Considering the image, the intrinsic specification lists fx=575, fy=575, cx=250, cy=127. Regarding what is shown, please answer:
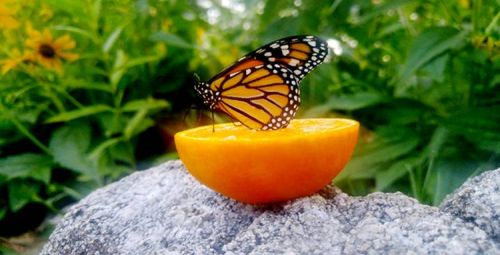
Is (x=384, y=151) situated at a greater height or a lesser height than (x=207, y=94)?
lesser

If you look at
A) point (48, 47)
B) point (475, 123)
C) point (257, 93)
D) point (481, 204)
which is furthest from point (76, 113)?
point (481, 204)

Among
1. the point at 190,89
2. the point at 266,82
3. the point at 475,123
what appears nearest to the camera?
the point at 266,82

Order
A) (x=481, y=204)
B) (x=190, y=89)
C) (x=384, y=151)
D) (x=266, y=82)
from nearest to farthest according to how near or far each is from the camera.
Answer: (x=481, y=204) → (x=266, y=82) → (x=384, y=151) → (x=190, y=89)

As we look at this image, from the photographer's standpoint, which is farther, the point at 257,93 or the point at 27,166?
the point at 27,166

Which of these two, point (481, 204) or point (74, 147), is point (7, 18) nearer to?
point (74, 147)

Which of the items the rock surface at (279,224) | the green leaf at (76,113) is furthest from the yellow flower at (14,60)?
the rock surface at (279,224)

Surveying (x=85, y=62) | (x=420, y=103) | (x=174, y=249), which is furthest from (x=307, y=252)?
(x=85, y=62)
